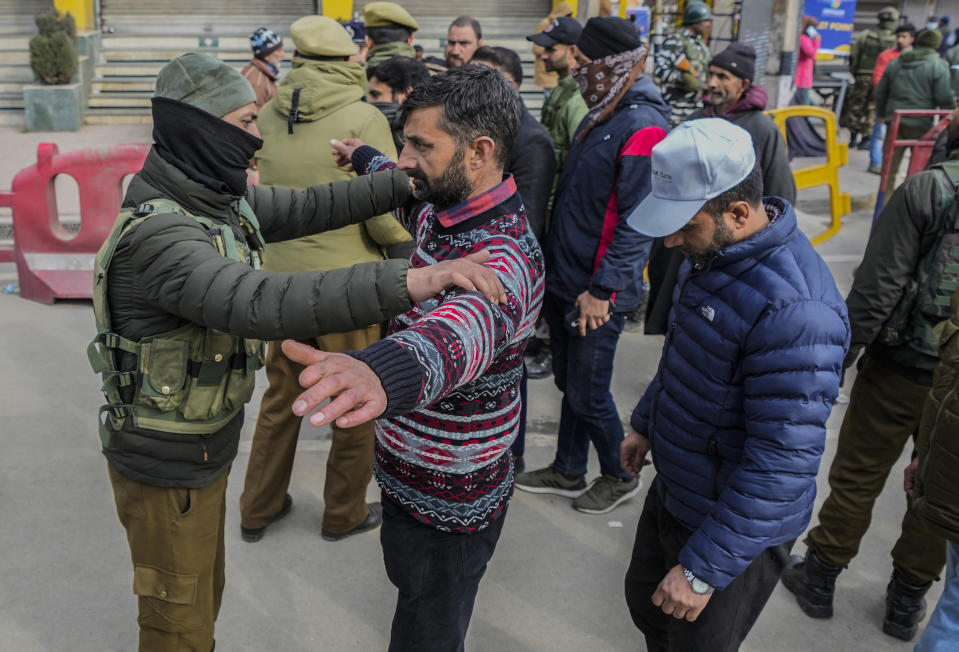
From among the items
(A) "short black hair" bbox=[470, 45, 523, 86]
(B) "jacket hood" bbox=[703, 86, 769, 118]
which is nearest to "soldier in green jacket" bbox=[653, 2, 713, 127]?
(B) "jacket hood" bbox=[703, 86, 769, 118]

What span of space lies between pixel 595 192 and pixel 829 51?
1452 cm

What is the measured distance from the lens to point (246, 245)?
8.78 feet

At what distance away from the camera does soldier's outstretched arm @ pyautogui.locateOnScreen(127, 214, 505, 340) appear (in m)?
2.10

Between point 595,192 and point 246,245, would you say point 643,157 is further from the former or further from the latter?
point 246,245

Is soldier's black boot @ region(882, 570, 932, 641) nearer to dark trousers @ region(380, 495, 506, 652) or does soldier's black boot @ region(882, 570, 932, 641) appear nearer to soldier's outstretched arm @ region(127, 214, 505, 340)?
dark trousers @ region(380, 495, 506, 652)

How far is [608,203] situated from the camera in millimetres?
4023

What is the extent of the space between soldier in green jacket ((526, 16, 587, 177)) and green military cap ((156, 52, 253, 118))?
3.03m

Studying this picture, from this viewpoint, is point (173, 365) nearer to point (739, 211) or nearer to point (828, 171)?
point (739, 211)

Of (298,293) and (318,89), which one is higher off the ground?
(318,89)

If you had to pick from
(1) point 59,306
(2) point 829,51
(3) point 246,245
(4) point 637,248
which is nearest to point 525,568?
(4) point 637,248

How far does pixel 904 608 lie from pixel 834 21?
15.3 m

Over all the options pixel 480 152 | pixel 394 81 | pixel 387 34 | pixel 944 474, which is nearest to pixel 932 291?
pixel 944 474

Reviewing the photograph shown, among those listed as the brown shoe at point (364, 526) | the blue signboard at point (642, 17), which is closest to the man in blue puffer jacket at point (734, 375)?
the brown shoe at point (364, 526)

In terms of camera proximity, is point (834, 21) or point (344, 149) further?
point (834, 21)
